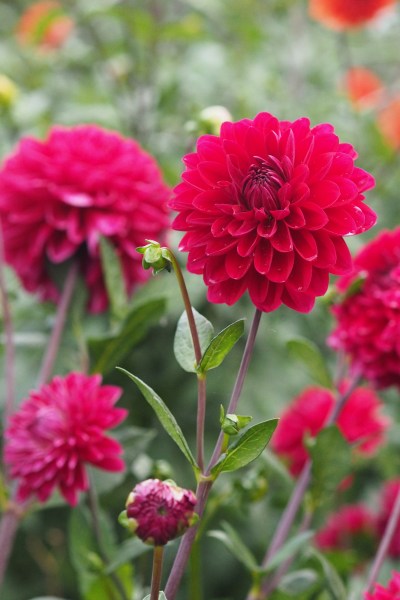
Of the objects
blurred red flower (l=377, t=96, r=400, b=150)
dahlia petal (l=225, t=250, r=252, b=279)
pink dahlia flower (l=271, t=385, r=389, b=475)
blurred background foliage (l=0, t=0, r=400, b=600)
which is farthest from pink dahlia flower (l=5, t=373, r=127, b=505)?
blurred red flower (l=377, t=96, r=400, b=150)

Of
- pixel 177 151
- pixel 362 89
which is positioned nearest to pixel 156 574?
pixel 177 151

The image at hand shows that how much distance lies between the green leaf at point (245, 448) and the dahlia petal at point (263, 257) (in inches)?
3.0

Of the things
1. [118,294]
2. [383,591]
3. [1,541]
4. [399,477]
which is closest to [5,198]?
[118,294]

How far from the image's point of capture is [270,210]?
0.43 metres

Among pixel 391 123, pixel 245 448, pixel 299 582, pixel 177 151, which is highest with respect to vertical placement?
pixel 391 123

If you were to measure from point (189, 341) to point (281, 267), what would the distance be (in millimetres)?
77

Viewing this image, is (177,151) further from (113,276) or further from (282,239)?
(282,239)

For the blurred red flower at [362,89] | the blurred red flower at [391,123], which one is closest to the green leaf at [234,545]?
the blurred red flower at [391,123]

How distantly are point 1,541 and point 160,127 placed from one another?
669 millimetres

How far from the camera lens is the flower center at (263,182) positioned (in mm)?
424

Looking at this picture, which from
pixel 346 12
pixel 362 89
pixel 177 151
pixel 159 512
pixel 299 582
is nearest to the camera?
pixel 159 512

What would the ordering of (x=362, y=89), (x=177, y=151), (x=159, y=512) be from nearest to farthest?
(x=159, y=512) < (x=177, y=151) < (x=362, y=89)

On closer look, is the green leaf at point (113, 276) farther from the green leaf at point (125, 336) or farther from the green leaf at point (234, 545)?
the green leaf at point (234, 545)

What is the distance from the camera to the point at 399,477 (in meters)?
1.01
